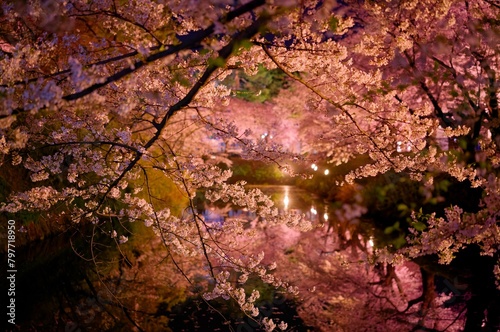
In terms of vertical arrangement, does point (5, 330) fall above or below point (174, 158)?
below

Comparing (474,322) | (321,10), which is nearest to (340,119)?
(321,10)

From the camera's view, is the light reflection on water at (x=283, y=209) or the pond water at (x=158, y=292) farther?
the light reflection on water at (x=283, y=209)

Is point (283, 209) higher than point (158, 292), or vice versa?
point (283, 209)

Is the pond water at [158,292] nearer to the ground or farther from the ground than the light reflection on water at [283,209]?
nearer to the ground

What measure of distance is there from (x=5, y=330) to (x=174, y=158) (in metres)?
4.91

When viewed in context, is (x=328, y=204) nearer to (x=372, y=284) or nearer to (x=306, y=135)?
(x=306, y=135)

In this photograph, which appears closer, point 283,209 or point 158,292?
point 158,292

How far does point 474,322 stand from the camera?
8711 mm

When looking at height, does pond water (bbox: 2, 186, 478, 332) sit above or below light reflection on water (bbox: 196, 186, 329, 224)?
below

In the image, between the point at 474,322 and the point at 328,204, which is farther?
the point at 328,204

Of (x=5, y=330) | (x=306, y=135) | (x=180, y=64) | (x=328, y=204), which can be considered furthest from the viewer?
(x=306, y=135)

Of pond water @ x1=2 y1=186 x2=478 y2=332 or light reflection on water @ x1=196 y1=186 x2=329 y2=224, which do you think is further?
light reflection on water @ x1=196 y1=186 x2=329 y2=224

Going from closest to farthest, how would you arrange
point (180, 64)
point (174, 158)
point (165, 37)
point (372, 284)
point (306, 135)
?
point (165, 37) → point (174, 158) → point (180, 64) → point (372, 284) → point (306, 135)

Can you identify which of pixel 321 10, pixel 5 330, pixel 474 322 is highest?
pixel 321 10
